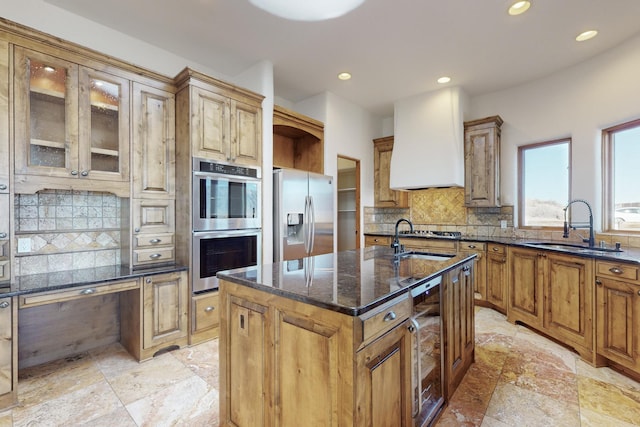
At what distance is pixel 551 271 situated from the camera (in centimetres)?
293

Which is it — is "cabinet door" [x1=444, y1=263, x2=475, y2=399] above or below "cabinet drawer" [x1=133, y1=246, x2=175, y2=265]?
below

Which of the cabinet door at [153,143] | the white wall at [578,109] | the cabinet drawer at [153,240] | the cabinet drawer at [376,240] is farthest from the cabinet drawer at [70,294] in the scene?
the white wall at [578,109]

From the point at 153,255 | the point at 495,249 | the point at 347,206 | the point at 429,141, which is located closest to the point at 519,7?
the point at 429,141

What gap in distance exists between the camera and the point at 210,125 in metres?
2.94

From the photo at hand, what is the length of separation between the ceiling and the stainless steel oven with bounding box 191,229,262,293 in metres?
1.96

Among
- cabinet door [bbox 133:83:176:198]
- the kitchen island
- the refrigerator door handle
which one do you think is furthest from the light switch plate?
the refrigerator door handle

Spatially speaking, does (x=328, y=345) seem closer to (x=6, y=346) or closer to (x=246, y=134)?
(x=6, y=346)

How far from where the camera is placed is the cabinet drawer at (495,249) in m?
3.67

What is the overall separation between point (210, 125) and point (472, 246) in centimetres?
352

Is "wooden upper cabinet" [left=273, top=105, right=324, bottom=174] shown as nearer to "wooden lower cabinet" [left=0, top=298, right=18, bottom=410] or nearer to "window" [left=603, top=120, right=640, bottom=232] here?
"wooden lower cabinet" [left=0, top=298, right=18, bottom=410]

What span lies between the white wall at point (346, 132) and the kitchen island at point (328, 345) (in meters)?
2.76

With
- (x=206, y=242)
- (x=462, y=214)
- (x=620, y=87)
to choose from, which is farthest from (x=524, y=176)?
(x=206, y=242)

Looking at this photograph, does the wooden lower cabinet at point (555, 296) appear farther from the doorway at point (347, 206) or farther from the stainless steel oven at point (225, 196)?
the stainless steel oven at point (225, 196)

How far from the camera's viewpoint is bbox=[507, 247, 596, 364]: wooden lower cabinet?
2580 mm
